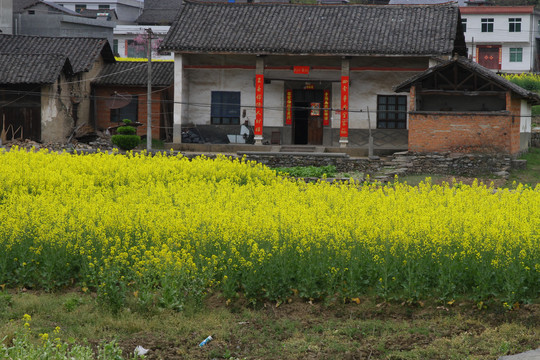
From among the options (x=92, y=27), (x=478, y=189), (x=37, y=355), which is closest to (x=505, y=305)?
(x=37, y=355)

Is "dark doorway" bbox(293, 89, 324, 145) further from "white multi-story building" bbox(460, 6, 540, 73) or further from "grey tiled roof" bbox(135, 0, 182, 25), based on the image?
"grey tiled roof" bbox(135, 0, 182, 25)

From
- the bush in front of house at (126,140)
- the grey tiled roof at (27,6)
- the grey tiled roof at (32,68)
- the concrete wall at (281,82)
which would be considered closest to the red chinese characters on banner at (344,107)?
the concrete wall at (281,82)

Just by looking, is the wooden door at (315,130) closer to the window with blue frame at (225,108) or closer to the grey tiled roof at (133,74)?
the window with blue frame at (225,108)

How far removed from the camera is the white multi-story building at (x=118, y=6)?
60.2 metres

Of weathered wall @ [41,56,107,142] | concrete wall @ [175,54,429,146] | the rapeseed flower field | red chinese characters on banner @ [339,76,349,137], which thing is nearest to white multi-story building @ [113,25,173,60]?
weathered wall @ [41,56,107,142]

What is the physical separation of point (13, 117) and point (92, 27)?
18.2 meters

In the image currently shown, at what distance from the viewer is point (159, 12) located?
57.1 meters

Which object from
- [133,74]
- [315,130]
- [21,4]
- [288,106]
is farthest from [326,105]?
[21,4]

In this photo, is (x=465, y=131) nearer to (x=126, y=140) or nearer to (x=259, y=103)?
(x=259, y=103)

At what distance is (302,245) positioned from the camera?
32.4ft

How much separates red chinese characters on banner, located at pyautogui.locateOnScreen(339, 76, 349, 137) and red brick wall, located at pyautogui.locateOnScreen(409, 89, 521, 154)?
12.1 feet

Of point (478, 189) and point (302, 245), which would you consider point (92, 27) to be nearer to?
point (478, 189)

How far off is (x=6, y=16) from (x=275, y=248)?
1323 inches

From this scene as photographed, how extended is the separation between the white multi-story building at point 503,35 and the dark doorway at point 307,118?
23.2 meters
